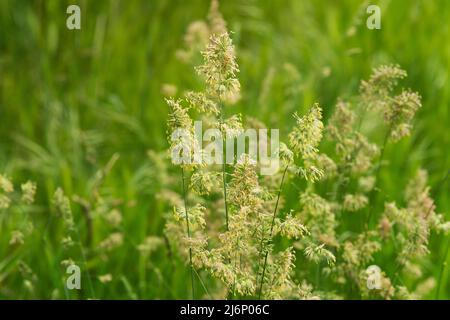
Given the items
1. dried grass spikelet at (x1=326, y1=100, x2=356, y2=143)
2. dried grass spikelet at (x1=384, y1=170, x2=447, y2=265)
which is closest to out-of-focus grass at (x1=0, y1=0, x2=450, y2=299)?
dried grass spikelet at (x1=384, y1=170, x2=447, y2=265)

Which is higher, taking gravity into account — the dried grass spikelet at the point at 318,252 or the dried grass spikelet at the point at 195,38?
the dried grass spikelet at the point at 195,38

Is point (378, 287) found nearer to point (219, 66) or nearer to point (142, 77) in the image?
point (219, 66)

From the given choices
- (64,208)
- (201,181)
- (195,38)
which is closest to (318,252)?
(201,181)

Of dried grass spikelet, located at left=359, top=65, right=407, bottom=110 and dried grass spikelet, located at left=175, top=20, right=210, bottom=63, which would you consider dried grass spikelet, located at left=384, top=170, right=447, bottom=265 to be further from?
dried grass spikelet, located at left=175, top=20, right=210, bottom=63

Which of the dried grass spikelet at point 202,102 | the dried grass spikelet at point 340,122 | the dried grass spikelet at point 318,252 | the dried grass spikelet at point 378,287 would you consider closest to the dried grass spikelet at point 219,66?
the dried grass spikelet at point 202,102

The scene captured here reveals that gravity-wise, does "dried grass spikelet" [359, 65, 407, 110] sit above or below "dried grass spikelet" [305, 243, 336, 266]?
above

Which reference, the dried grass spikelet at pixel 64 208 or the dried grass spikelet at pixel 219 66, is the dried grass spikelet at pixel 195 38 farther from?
the dried grass spikelet at pixel 219 66
